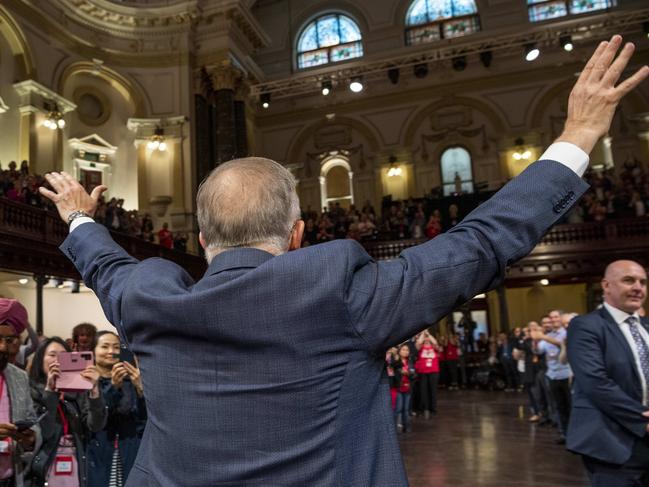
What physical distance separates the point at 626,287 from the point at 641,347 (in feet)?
1.12

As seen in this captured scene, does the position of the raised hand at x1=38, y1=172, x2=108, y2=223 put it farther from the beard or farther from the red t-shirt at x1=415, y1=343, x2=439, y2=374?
the red t-shirt at x1=415, y1=343, x2=439, y2=374

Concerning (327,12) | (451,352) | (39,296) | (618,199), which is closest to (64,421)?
(39,296)

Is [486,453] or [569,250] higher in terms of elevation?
[569,250]

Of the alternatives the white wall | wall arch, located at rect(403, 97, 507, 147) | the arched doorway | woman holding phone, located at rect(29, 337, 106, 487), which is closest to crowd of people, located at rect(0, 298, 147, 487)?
woman holding phone, located at rect(29, 337, 106, 487)

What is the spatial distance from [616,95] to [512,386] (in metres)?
15.3

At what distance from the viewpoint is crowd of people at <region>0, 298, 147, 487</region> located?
3.18 meters

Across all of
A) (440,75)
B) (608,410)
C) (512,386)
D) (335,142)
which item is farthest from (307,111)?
(608,410)

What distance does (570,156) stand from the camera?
52.3 inches

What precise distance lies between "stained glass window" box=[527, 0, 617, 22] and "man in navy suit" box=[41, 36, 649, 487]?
23484 mm

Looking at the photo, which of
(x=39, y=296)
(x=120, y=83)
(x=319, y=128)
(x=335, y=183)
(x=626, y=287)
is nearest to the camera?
(x=626, y=287)

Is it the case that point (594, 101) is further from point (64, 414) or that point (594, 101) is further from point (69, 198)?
point (64, 414)

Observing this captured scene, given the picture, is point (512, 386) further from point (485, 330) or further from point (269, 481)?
point (269, 481)

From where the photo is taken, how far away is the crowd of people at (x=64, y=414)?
10.4 ft

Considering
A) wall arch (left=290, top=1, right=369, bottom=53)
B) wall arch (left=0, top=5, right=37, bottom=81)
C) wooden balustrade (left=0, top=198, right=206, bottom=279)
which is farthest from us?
wall arch (left=290, top=1, right=369, bottom=53)
